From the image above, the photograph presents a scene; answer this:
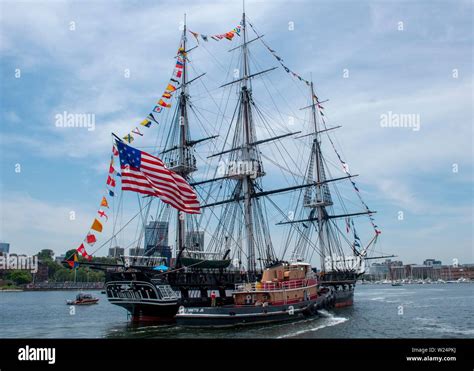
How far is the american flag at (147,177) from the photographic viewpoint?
37.8m

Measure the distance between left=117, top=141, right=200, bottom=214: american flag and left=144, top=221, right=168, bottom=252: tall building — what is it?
19.8m

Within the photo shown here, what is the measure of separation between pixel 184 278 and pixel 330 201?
4522 centimetres

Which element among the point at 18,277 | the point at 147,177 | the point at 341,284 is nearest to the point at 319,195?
the point at 341,284

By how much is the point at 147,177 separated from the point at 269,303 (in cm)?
1700

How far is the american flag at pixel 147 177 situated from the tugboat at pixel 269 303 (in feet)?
30.9

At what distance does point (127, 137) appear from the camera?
147 ft

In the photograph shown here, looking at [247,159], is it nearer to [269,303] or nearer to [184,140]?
[184,140]

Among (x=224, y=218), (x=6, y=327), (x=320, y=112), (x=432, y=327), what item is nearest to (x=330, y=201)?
(x=320, y=112)

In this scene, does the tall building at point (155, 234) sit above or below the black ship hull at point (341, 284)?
above

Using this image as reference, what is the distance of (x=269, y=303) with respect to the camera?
44.8m

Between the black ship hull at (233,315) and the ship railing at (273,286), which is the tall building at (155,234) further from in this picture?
the black ship hull at (233,315)

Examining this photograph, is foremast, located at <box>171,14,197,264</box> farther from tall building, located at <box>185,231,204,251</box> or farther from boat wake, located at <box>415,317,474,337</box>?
boat wake, located at <box>415,317,474,337</box>

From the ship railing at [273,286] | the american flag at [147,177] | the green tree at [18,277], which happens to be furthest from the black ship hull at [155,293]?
the green tree at [18,277]

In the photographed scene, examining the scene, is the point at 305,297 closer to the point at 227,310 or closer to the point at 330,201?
the point at 227,310
